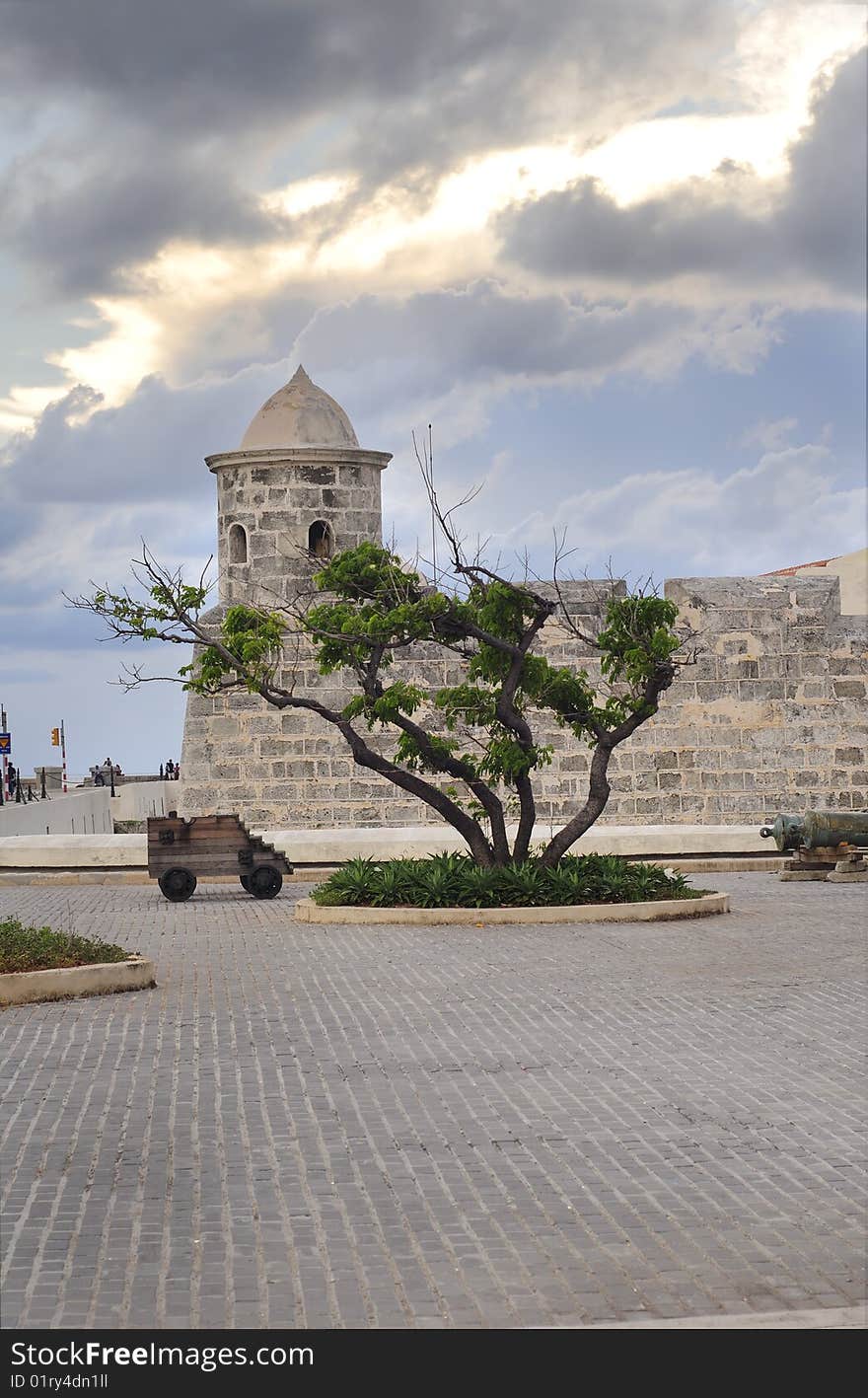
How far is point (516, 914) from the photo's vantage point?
16.1 meters

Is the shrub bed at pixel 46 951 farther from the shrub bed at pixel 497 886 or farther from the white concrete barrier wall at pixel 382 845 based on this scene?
the white concrete barrier wall at pixel 382 845

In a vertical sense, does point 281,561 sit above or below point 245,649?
above

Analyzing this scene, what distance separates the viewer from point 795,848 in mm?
20391

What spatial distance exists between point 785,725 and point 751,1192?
53.6 ft

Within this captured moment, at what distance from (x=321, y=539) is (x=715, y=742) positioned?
18.3 feet

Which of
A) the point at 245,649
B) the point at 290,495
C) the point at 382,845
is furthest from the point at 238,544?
the point at 245,649

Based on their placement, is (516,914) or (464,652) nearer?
(516,914)

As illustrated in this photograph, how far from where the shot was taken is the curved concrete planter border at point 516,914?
16.1 meters

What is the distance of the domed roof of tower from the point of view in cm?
2378

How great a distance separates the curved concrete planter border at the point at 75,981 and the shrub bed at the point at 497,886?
14.9 feet

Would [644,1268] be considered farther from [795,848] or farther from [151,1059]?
[795,848]

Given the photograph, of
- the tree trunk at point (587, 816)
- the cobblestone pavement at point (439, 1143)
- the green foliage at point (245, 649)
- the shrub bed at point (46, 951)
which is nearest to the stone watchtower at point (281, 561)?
the green foliage at point (245, 649)

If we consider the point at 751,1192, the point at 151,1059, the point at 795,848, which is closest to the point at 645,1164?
the point at 751,1192

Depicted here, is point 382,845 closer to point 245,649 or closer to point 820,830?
point 245,649
